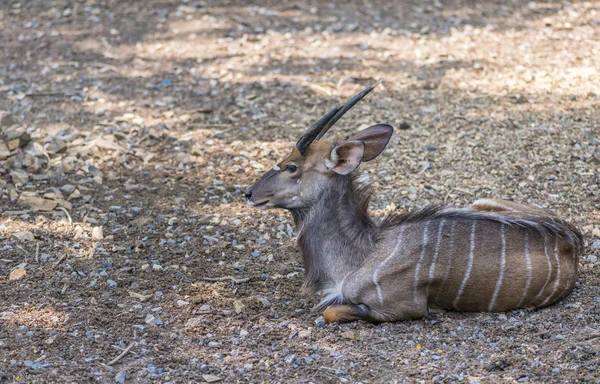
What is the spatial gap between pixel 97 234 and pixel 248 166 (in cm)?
189

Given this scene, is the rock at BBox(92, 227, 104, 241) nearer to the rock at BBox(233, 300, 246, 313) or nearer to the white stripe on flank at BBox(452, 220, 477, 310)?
the rock at BBox(233, 300, 246, 313)

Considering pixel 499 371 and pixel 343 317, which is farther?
pixel 343 317

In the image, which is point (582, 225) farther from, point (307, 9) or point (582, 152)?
point (307, 9)

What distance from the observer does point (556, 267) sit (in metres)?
5.56

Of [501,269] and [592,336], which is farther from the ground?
[501,269]

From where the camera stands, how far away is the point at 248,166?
817cm

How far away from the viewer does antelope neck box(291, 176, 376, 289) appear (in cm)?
579

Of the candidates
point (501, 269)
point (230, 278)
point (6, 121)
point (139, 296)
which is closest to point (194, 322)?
point (139, 296)

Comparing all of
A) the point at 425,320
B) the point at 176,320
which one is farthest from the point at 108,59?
the point at 425,320

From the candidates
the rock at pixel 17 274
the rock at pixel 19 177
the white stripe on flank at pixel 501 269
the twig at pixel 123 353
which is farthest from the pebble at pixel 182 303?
the rock at pixel 19 177

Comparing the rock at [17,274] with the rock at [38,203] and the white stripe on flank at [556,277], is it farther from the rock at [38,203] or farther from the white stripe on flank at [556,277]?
the white stripe on flank at [556,277]

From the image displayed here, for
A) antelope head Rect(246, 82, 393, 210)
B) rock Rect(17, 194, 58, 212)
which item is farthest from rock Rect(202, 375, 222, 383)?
rock Rect(17, 194, 58, 212)

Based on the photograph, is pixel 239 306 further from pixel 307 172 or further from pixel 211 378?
pixel 307 172

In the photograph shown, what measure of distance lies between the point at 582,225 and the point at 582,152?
1.40 m
